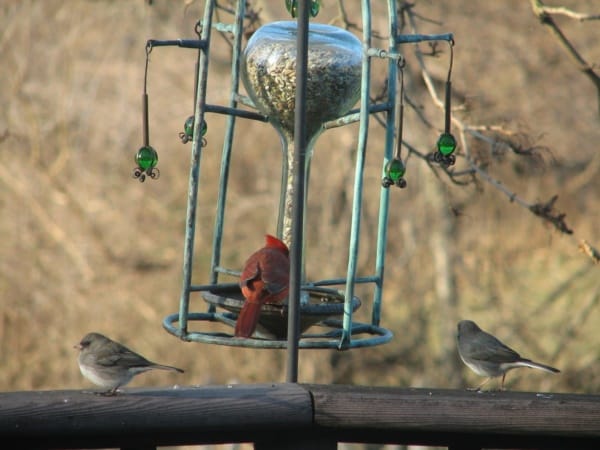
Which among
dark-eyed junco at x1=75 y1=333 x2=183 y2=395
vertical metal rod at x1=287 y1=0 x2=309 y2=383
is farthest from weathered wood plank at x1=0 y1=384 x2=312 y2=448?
dark-eyed junco at x1=75 y1=333 x2=183 y2=395

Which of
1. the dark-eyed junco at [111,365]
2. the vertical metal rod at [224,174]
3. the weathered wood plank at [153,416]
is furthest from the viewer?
the vertical metal rod at [224,174]

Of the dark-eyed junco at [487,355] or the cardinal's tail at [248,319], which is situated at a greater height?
the cardinal's tail at [248,319]

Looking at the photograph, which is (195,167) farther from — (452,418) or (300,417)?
(452,418)

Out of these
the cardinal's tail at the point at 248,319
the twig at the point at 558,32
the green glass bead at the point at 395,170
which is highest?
the twig at the point at 558,32

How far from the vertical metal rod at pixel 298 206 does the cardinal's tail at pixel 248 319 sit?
41 centimetres

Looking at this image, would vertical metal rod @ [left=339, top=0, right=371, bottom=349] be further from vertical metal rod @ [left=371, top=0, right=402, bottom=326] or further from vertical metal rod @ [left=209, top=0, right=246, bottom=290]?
vertical metal rod @ [left=209, top=0, right=246, bottom=290]

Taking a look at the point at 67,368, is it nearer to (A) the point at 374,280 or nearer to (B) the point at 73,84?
(B) the point at 73,84

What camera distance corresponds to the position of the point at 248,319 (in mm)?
3287

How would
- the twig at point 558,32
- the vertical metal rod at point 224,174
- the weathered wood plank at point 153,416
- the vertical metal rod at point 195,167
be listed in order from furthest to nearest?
1. the twig at point 558,32
2. the vertical metal rod at point 224,174
3. the vertical metal rod at point 195,167
4. the weathered wood plank at point 153,416

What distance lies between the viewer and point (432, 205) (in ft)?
30.4

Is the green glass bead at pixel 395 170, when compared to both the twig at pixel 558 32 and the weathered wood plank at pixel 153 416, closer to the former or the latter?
the weathered wood plank at pixel 153 416

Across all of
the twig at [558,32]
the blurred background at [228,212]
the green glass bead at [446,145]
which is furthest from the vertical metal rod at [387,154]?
the blurred background at [228,212]

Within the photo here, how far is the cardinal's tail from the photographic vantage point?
10.7 ft

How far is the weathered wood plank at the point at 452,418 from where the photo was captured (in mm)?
2652
